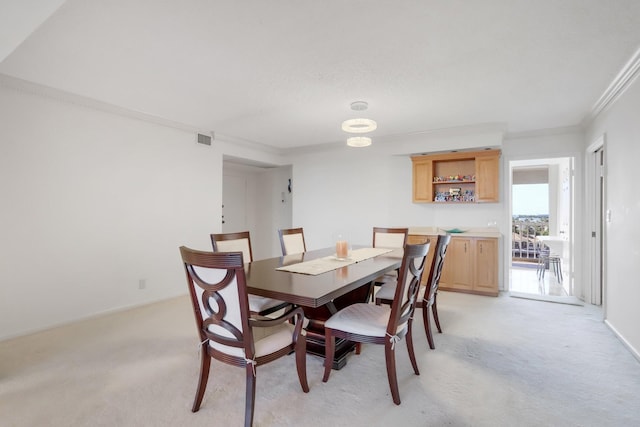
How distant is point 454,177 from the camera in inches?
199

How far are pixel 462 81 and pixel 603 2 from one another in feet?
3.81

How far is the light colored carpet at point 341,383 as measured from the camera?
1.79m

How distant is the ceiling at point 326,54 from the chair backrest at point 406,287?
150 centimetres

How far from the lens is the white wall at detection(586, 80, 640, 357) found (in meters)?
2.60

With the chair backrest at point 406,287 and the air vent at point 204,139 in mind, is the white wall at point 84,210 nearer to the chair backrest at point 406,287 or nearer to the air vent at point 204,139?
the air vent at point 204,139

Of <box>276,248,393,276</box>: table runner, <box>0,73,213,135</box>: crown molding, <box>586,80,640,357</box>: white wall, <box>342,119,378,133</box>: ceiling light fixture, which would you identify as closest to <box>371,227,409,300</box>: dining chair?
<box>276,248,393,276</box>: table runner

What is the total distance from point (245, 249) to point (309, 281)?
4.45 feet

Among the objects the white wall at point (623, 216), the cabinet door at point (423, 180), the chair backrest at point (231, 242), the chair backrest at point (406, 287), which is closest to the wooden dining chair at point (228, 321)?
the chair backrest at point (406, 287)

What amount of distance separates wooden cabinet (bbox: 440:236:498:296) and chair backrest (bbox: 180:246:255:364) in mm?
3797

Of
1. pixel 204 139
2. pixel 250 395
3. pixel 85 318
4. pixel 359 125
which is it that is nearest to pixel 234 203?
pixel 204 139

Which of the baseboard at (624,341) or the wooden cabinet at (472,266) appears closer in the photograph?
the baseboard at (624,341)

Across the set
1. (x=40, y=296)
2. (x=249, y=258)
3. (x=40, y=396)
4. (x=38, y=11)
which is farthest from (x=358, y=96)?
(x=40, y=296)

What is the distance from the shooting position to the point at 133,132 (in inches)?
152

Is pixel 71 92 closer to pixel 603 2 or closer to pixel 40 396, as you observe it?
→ pixel 40 396
